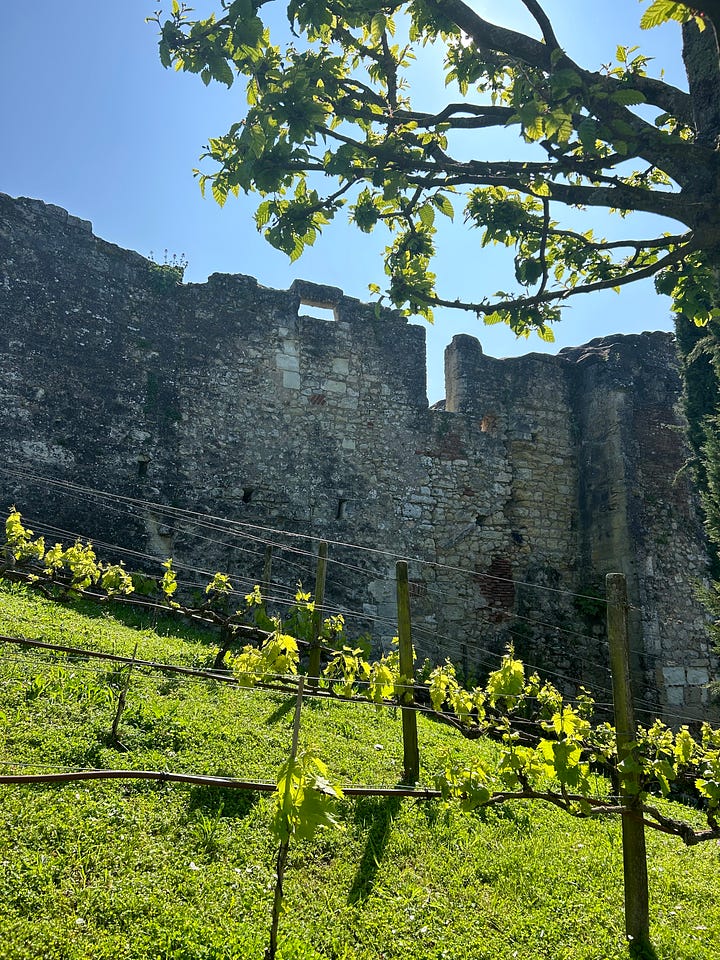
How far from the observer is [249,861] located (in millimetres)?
4254

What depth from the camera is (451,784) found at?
4145 mm

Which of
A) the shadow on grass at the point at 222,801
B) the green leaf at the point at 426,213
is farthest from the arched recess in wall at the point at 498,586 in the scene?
the green leaf at the point at 426,213

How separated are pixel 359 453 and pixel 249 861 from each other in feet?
23.3

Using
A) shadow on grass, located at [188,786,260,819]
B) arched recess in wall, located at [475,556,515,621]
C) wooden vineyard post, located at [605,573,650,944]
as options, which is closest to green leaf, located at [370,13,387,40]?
wooden vineyard post, located at [605,573,650,944]

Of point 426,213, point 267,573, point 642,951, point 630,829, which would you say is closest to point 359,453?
point 267,573

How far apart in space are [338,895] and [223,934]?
809 mm

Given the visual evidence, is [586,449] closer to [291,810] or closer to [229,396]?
[229,396]

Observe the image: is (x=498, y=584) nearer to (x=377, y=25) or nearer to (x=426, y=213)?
(x=426, y=213)

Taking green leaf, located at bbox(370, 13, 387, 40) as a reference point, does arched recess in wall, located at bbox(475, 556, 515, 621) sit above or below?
below

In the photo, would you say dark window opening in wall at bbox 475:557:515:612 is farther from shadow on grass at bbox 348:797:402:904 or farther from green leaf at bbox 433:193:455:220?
green leaf at bbox 433:193:455:220

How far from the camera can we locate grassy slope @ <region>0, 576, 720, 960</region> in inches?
142

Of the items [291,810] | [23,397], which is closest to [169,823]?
[291,810]

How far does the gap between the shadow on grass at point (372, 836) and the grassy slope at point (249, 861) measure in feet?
0.05

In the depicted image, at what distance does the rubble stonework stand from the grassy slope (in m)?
3.33
